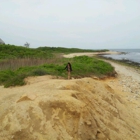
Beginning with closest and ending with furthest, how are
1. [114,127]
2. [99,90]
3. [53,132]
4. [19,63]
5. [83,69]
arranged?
[53,132]
[114,127]
[99,90]
[83,69]
[19,63]

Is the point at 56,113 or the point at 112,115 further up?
the point at 56,113

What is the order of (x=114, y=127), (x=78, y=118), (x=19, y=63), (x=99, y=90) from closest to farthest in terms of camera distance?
(x=78, y=118) → (x=114, y=127) → (x=99, y=90) → (x=19, y=63)

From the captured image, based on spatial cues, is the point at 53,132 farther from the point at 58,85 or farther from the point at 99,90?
the point at 99,90

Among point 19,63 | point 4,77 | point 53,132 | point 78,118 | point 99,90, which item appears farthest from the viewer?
point 19,63

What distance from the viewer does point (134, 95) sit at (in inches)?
456

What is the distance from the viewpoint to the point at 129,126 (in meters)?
6.57

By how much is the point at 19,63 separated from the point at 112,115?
12439mm

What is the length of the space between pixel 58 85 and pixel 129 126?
2772 millimetres

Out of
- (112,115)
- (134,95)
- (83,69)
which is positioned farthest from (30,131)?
(83,69)

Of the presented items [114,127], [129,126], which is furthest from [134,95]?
[114,127]

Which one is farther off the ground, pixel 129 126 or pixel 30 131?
pixel 30 131

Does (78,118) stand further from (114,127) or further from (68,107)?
(114,127)

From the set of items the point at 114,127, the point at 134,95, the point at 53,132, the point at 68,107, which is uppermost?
the point at 68,107

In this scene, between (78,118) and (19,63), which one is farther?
(19,63)
